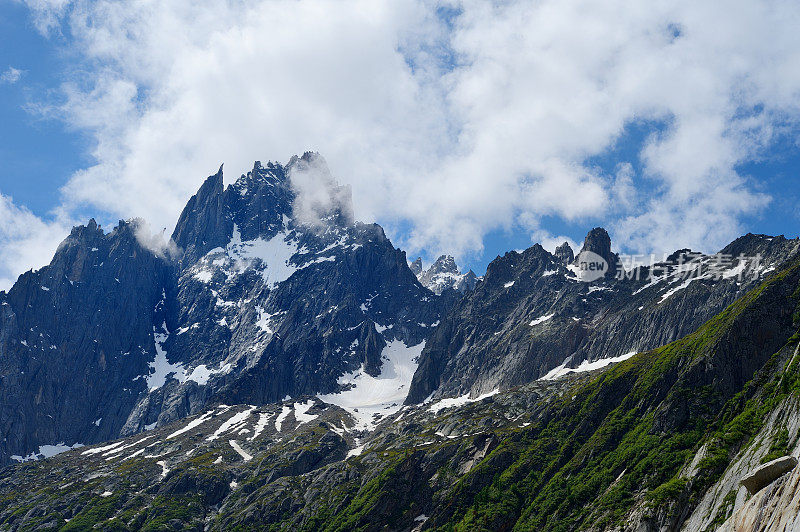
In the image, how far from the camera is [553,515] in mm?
139875

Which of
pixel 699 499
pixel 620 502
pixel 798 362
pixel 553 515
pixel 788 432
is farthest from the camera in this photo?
pixel 553 515

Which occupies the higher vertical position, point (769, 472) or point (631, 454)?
point (631, 454)

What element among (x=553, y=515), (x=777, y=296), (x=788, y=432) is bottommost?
(x=553, y=515)

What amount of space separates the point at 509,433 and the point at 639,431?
46422 mm

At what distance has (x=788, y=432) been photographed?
9431 centimetres

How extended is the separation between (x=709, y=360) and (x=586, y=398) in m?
40.6

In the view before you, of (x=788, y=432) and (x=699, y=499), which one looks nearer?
(x=788, y=432)

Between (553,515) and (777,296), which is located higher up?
(777,296)

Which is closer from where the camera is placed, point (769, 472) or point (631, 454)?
point (769, 472)

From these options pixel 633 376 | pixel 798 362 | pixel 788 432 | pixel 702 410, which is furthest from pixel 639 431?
pixel 788 432

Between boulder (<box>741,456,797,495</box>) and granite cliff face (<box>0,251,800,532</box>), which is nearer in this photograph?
boulder (<box>741,456,797,495</box>)

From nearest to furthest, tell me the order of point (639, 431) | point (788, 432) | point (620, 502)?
point (788, 432) < point (620, 502) < point (639, 431)

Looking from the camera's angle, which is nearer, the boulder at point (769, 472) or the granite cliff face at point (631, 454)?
the boulder at point (769, 472)

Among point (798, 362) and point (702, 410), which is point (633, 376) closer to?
point (702, 410)
